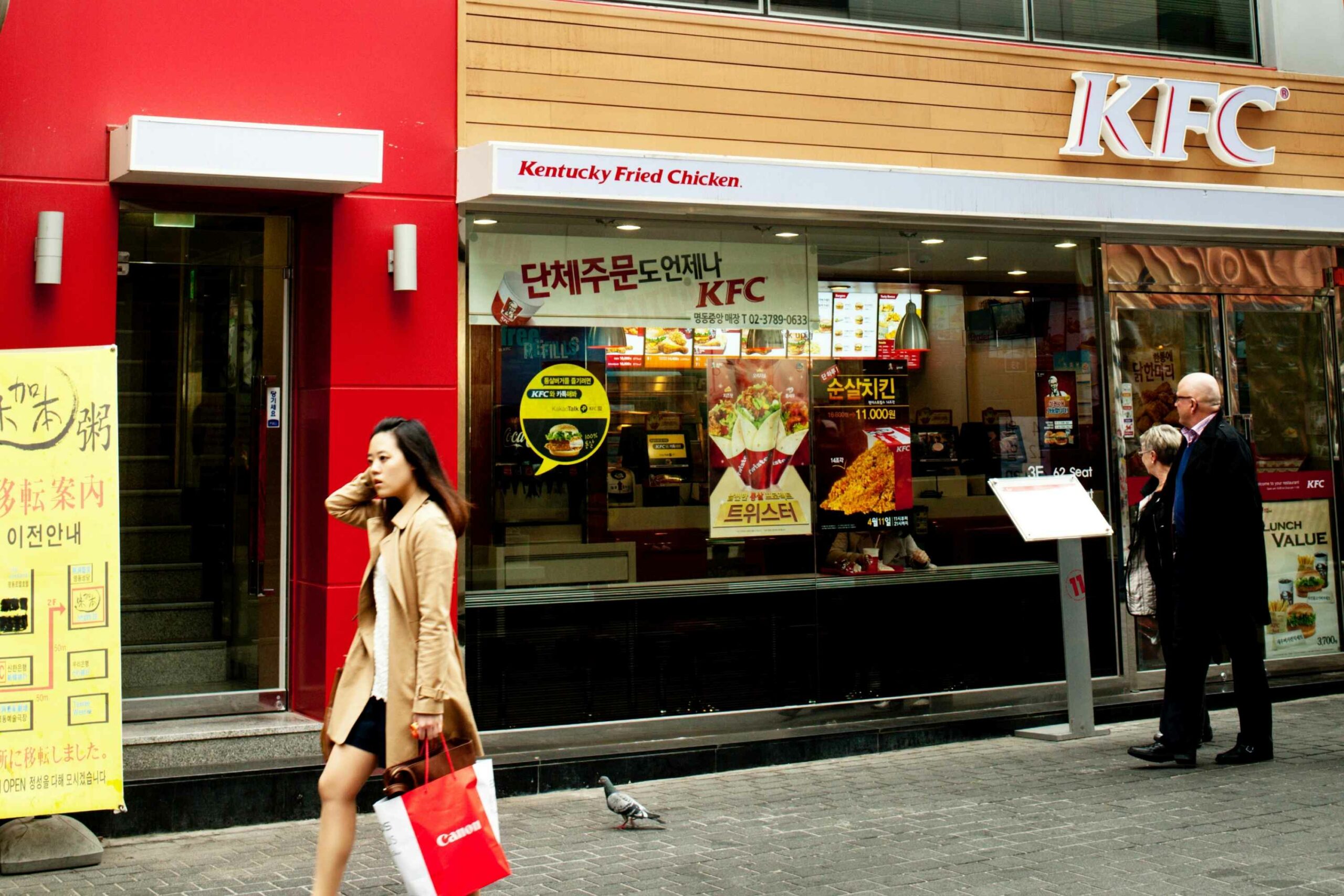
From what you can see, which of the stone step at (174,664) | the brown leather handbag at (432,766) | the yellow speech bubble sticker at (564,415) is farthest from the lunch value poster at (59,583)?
the yellow speech bubble sticker at (564,415)

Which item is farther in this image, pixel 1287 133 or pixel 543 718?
pixel 1287 133

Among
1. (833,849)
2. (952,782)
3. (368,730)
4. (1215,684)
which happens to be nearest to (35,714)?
(368,730)

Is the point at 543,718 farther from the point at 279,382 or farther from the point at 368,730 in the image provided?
the point at 368,730

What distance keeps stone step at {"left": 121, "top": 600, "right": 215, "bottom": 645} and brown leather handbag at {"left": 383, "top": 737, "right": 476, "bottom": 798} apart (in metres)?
3.89

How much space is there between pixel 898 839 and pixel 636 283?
3.62 m

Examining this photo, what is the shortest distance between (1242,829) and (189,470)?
5.82m

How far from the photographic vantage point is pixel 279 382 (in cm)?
802

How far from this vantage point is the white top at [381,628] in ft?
15.5

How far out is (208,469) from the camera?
812 centimetres

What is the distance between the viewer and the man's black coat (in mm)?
7480

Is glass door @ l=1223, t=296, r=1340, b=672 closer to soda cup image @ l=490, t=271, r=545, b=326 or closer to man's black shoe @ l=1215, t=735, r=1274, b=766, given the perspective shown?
man's black shoe @ l=1215, t=735, r=1274, b=766

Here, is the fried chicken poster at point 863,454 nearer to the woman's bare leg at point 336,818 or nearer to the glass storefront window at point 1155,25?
the glass storefront window at point 1155,25

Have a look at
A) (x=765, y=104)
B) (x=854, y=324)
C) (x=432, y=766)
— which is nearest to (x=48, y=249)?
(x=432, y=766)

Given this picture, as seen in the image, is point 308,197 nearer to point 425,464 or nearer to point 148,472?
point 148,472
